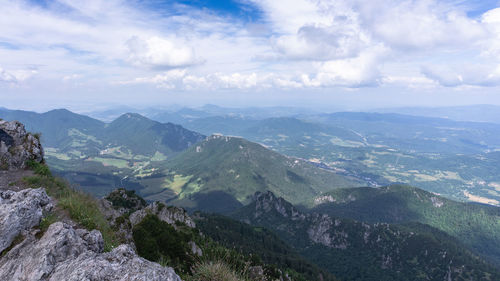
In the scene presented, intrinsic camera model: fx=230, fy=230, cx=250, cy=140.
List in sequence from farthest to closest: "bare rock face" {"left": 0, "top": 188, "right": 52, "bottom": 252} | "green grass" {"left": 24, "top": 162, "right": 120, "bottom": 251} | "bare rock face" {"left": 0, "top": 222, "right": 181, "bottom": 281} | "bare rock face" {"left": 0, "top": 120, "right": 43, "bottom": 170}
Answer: "bare rock face" {"left": 0, "top": 120, "right": 43, "bottom": 170}
"green grass" {"left": 24, "top": 162, "right": 120, "bottom": 251}
"bare rock face" {"left": 0, "top": 188, "right": 52, "bottom": 252}
"bare rock face" {"left": 0, "top": 222, "right": 181, "bottom": 281}

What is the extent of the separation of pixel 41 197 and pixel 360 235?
22573 centimetres

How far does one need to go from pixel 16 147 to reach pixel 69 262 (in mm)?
29579

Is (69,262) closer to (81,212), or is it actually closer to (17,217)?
(17,217)

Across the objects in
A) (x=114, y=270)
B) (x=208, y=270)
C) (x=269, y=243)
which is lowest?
(x=269, y=243)

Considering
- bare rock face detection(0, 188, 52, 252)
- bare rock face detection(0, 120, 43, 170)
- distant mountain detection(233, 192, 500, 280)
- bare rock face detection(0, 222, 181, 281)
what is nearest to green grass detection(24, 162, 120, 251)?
bare rock face detection(0, 188, 52, 252)

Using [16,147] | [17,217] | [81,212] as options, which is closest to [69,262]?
[17,217]

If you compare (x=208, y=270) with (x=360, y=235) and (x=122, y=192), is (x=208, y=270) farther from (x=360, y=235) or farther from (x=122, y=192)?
(x=360, y=235)

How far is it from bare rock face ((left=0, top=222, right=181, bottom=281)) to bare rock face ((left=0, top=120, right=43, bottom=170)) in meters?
22.9

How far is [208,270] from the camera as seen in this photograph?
1149 cm

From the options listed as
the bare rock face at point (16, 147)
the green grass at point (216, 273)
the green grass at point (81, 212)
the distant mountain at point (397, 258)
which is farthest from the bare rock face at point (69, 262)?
the distant mountain at point (397, 258)

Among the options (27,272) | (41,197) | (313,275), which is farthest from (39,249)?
(313,275)

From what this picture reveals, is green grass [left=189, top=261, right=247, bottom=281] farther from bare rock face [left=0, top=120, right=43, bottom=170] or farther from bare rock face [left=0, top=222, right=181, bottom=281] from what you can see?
bare rock face [left=0, top=120, right=43, bottom=170]

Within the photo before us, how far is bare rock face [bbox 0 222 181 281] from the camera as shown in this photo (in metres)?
9.02

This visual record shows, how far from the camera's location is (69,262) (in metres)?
10.0
